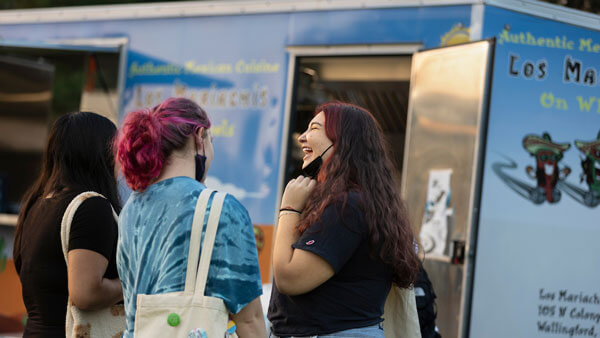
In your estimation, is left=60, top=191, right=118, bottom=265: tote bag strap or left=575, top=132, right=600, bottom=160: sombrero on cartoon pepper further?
left=575, top=132, right=600, bottom=160: sombrero on cartoon pepper

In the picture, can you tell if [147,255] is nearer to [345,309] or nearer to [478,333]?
[345,309]

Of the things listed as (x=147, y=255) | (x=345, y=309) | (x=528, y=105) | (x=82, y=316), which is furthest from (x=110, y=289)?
(x=528, y=105)

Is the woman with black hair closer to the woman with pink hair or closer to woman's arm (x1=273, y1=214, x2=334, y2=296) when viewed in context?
the woman with pink hair

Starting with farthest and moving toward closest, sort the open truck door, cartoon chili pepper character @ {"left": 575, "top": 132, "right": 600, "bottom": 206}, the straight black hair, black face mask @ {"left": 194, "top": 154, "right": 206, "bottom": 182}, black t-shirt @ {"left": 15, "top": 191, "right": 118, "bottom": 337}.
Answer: cartoon chili pepper character @ {"left": 575, "top": 132, "right": 600, "bottom": 206}, the open truck door, the straight black hair, black t-shirt @ {"left": 15, "top": 191, "right": 118, "bottom": 337}, black face mask @ {"left": 194, "top": 154, "right": 206, "bottom": 182}

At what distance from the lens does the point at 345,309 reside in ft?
8.49

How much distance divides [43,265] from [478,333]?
10.8 feet

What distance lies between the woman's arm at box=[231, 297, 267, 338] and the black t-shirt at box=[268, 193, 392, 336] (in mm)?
360

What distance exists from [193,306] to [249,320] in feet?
0.63

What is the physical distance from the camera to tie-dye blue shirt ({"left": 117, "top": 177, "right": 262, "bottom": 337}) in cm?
214

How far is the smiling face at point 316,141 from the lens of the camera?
2799 millimetres

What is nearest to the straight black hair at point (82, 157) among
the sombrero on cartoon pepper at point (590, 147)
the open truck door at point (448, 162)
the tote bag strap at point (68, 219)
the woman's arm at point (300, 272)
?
the tote bag strap at point (68, 219)

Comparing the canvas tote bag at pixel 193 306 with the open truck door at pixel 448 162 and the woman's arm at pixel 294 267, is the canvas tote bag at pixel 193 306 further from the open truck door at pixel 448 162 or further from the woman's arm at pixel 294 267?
the open truck door at pixel 448 162

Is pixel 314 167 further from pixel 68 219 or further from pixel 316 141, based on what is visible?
pixel 68 219

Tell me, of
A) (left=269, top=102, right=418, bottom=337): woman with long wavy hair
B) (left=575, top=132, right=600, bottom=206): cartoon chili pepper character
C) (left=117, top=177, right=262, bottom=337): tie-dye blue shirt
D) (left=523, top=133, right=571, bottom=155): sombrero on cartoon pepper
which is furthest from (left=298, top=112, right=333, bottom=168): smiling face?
(left=575, top=132, right=600, bottom=206): cartoon chili pepper character
